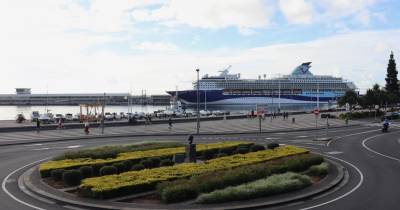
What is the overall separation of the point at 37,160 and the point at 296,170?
15633 mm

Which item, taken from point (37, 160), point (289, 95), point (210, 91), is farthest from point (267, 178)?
point (289, 95)

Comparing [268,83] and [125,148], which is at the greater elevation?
[268,83]

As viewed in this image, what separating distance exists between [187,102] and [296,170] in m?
128

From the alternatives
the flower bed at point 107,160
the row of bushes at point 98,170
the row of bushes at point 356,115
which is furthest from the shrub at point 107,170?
the row of bushes at point 356,115

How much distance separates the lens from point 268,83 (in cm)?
15262

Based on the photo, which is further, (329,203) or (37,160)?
(37,160)

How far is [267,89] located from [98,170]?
133 metres

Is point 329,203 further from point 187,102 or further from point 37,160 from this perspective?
point 187,102

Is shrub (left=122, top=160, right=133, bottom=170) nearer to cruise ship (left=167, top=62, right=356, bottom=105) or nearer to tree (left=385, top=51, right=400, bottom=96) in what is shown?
tree (left=385, top=51, right=400, bottom=96)

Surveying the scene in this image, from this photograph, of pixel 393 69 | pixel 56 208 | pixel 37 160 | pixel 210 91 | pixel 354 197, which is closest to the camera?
pixel 56 208

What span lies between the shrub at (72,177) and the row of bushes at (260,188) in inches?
237

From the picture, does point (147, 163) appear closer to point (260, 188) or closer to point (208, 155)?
point (208, 155)

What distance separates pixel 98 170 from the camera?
21859 millimetres

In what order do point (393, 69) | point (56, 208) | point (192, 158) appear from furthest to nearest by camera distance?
point (393, 69) → point (192, 158) → point (56, 208)
